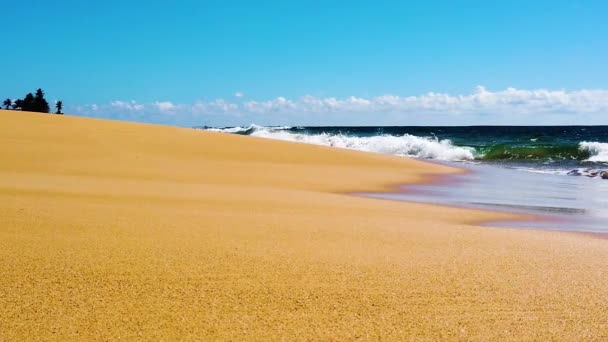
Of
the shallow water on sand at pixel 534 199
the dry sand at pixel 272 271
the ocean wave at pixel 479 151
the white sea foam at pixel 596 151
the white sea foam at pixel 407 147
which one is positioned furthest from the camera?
the white sea foam at pixel 407 147

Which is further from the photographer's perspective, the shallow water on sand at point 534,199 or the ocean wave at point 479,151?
the ocean wave at point 479,151

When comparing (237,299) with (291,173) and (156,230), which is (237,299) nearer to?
(156,230)

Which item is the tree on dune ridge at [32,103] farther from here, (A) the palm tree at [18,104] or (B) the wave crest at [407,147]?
(B) the wave crest at [407,147]

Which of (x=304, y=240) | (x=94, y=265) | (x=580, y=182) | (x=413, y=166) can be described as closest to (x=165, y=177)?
(x=304, y=240)

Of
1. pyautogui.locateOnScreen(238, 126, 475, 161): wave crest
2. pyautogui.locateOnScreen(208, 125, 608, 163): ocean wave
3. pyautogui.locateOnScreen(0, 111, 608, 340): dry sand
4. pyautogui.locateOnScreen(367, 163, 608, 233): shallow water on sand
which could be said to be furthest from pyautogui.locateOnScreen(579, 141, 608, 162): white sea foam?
pyautogui.locateOnScreen(0, 111, 608, 340): dry sand

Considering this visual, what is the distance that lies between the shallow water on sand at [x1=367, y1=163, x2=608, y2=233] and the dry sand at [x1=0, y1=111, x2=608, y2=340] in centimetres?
101

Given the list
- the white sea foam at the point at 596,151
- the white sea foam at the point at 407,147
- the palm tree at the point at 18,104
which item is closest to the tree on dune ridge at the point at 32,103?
the palm tree at the point at 18,104

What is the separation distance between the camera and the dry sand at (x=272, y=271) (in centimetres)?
241

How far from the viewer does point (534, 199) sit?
964 cm

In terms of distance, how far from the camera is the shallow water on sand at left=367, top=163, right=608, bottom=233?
22.1ft

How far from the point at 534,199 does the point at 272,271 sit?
25.3 feet

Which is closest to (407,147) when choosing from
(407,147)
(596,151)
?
(407,147)

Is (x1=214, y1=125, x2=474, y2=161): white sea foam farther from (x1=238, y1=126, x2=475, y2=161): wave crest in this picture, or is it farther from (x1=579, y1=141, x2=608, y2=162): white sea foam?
(x1=579, y1=141, x2=608, y2=162): white sea foam

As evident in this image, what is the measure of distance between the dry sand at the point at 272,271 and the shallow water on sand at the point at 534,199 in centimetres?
101
